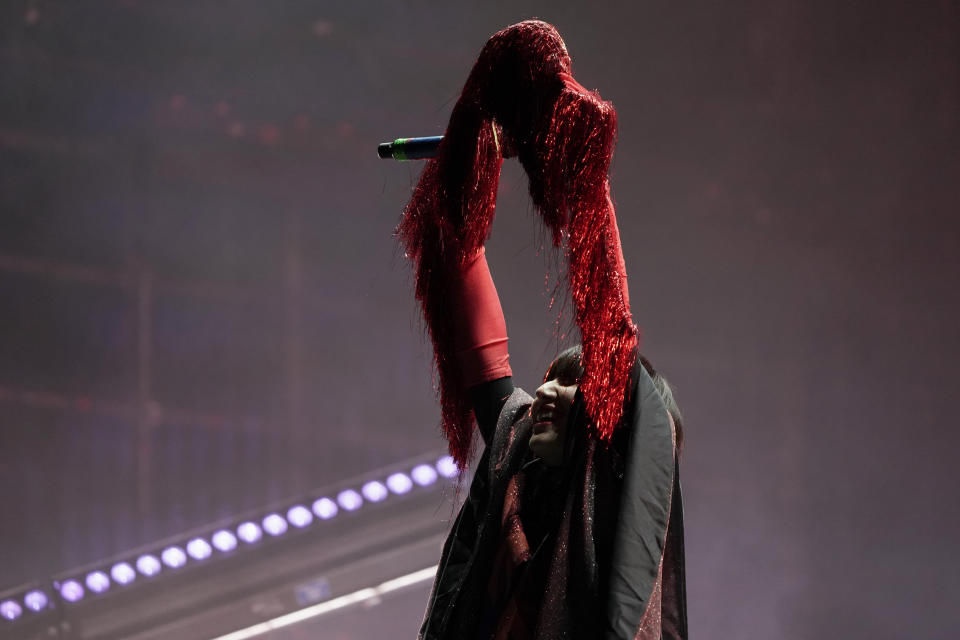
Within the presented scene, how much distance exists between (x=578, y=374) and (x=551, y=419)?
57mm

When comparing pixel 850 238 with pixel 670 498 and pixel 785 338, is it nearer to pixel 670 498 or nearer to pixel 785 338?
pixel 785 338

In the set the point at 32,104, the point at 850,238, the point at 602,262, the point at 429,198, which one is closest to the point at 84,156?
the point at 32,104

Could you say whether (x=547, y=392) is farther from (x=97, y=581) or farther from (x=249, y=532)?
(x=97, y=581)

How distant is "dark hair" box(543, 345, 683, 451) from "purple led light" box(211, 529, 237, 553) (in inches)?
49.4

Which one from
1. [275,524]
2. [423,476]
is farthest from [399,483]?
[275,524]

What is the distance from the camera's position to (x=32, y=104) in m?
1.95

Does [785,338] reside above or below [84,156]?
below

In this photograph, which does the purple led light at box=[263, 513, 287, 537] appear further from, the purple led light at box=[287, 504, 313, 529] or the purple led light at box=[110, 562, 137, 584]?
→ the purple led light at box=[110, 562, 137, 584]

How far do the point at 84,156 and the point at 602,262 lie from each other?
61.5 inches

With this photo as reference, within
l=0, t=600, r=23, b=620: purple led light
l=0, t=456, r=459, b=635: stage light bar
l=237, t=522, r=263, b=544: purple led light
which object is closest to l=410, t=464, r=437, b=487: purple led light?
l=0, t=456, r=459, b=635: stage light bar

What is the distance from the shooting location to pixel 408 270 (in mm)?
2037

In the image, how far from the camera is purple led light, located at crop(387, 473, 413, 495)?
198 centimetres

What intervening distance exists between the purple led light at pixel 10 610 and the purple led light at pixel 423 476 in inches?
34.1

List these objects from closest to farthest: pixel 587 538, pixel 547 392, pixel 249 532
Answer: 1. pixel 587 538
2. pixel 547 392
3. pixel 249 532
